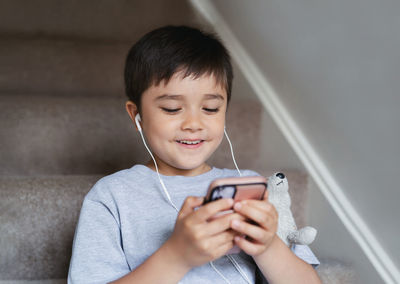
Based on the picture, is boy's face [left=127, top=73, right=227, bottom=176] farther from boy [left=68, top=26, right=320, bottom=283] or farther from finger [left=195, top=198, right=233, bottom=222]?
finger [left=195, top=198, right=233, bottom=222]

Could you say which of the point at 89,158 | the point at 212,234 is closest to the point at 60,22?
the point at 89,158

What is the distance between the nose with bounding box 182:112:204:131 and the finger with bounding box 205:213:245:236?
0.75ft

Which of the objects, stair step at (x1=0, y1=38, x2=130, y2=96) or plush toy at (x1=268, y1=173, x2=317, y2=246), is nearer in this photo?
plush toy at (x1=268, y1=173, x2=317, y2=246)

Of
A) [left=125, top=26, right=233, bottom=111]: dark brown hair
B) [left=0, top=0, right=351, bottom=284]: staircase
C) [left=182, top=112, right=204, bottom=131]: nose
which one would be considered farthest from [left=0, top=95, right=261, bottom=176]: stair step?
[left=182, top=112, right=204, bottom=131]: nose

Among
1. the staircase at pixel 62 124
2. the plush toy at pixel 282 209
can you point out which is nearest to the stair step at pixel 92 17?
the staircase at pixel 62 124

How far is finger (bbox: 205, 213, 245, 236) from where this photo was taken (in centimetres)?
66

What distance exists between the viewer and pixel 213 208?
645 mm

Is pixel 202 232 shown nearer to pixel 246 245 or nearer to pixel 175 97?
pixel 246 245

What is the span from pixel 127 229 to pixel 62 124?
604 millimetres

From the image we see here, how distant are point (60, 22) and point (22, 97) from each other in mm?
669

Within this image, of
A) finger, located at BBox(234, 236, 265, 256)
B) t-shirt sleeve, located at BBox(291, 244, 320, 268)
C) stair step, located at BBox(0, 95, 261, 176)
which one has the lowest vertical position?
t-shirt sleeve, located at BBox(291, 244, 320, 268)

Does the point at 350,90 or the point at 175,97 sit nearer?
the point at 175,97

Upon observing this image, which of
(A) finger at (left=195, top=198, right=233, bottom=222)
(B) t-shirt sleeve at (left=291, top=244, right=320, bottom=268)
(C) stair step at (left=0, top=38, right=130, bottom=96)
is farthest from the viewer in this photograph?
(C) stair step at (left=0, top=38, right=130, bottom=96)

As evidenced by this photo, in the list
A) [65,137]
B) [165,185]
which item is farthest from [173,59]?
[65,137]
